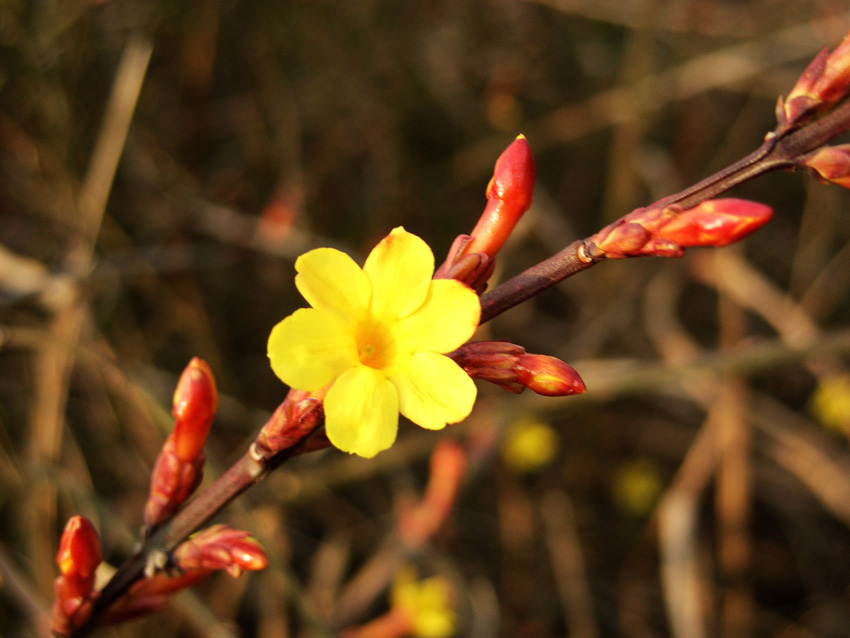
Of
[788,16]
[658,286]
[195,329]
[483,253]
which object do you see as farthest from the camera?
[788,16]

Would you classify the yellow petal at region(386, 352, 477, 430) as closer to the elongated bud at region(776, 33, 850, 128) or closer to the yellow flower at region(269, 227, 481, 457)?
the yellow flower at region(269, 227, 481, 457)

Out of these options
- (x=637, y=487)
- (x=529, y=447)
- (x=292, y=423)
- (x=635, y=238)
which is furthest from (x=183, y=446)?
(x=637, y=487)

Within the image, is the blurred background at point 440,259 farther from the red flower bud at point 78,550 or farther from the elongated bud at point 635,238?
the elongated bud at point 635,238

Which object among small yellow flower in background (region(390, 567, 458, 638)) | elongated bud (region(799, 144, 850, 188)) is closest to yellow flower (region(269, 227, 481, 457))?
elongated bud (region(799, 144, 850, 188))

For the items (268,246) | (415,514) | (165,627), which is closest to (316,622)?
(415,514)

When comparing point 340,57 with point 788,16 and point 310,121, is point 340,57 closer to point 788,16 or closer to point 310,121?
point 310,121
